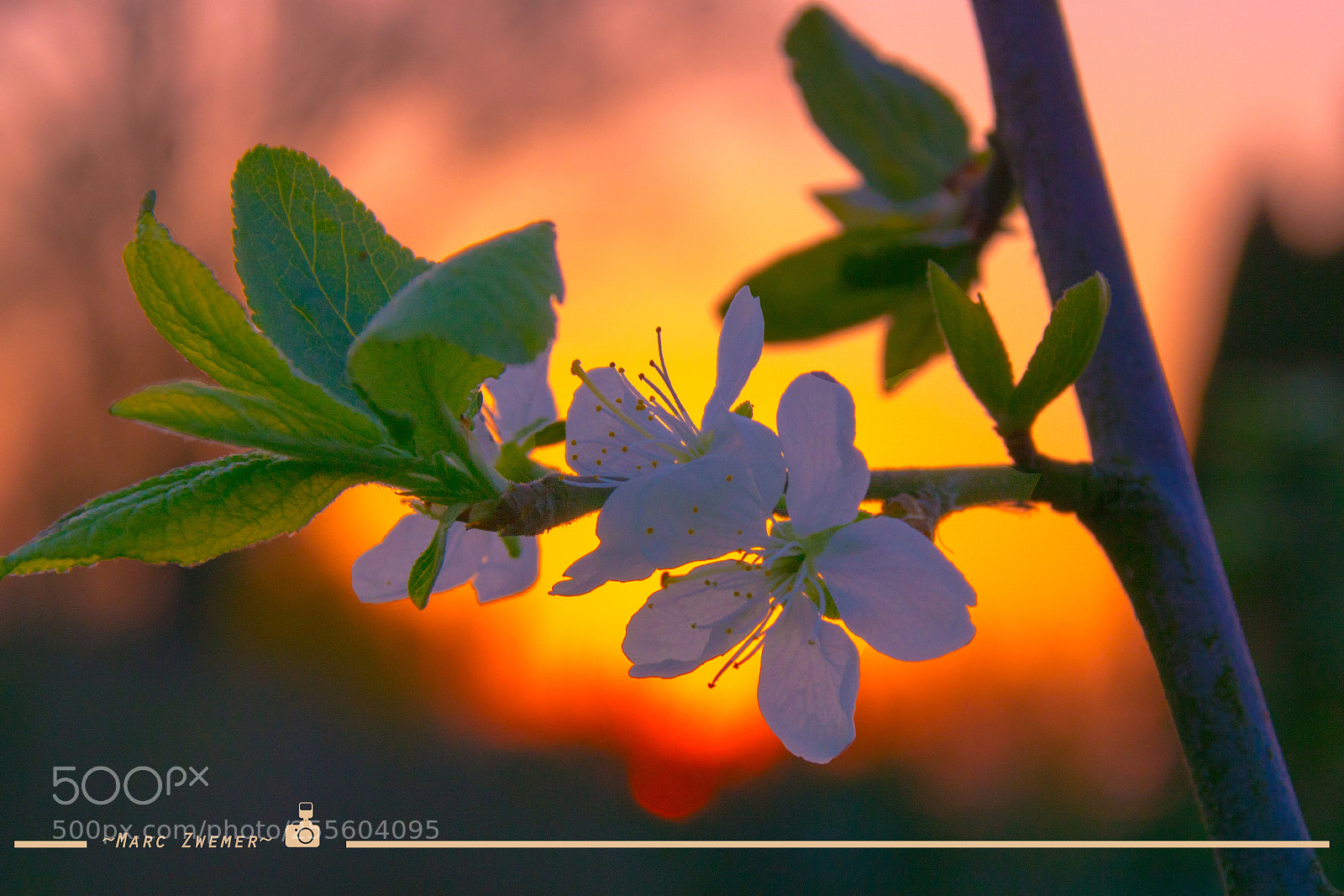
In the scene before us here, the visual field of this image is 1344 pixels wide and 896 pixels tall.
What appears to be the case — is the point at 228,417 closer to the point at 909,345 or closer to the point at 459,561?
the point at 459,561

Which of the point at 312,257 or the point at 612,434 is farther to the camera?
the point at 612,434

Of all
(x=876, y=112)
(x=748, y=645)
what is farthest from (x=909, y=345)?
(x=748, y=645)

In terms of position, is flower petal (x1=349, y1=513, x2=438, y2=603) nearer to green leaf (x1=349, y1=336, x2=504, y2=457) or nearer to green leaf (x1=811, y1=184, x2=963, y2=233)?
green leaf (x1=349, y1=336, x2=504, y2=457)

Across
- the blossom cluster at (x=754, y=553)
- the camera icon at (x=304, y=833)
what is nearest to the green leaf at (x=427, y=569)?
the blossom cluster at (x=754, y=553)

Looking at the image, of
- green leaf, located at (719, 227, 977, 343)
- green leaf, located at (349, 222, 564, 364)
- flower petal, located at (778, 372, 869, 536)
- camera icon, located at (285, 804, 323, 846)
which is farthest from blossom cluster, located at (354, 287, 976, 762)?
A: camera icon, located at (285, 804, 323, 846)

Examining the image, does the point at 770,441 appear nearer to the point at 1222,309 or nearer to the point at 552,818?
the point at 552,818
